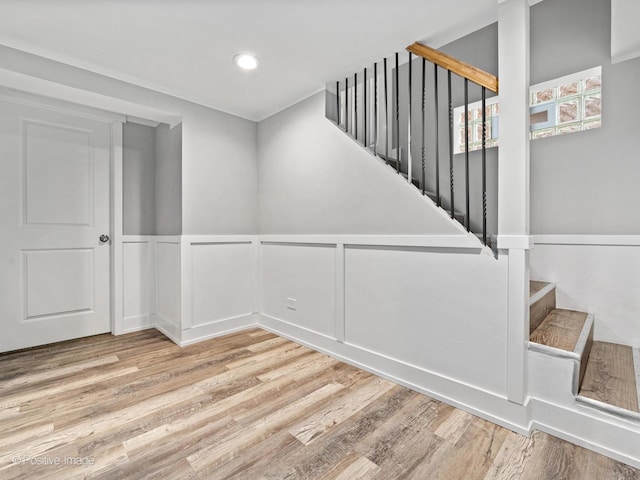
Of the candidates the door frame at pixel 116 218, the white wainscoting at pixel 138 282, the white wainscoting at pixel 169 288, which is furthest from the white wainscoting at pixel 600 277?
the door frame at pixel 116 218

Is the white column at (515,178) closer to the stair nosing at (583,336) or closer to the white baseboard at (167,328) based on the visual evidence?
the stair nosing at (583,336)

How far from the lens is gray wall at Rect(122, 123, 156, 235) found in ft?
9.99

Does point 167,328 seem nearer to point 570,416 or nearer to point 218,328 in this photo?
point 218,328

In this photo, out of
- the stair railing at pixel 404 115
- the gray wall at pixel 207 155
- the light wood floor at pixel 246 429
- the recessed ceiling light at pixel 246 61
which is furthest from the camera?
the gray wall at pixel 207 155

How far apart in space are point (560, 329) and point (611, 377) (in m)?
0.30

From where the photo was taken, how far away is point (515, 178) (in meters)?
1.50

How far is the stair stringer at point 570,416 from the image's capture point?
1.30m

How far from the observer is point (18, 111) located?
2.49 meters

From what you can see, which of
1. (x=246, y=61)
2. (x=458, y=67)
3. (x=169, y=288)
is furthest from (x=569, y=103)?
(x=169, y=288)

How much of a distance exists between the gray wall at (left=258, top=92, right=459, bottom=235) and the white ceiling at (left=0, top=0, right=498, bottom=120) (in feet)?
1.43

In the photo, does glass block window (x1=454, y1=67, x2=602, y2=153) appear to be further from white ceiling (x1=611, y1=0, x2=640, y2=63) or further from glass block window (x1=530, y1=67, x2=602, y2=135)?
white ceiling (x1=611, y1=0, x2=640, y2=63)

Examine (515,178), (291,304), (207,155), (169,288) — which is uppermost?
(207,155)

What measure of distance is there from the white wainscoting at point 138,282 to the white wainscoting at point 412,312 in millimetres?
1496

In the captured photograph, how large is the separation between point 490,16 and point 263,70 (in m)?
1.43
